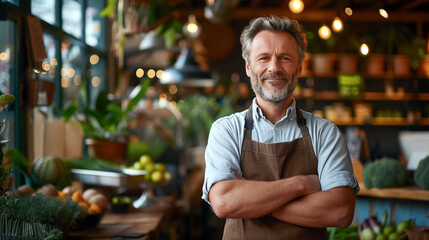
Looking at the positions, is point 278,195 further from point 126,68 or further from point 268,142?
point 126,68

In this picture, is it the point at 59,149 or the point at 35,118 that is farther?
the point at 59,149

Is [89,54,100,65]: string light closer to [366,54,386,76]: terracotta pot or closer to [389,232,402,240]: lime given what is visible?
[389,232,402,240]: lime

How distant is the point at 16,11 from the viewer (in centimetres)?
266

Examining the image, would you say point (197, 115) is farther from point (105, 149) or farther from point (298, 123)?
point (298, 123)

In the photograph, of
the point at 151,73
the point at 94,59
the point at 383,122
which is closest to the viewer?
the point at 94,59

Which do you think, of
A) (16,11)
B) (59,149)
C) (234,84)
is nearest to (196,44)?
(234,84)

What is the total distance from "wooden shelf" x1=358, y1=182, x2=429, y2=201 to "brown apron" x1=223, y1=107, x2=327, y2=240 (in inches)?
41.5

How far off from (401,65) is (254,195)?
22.4 feet

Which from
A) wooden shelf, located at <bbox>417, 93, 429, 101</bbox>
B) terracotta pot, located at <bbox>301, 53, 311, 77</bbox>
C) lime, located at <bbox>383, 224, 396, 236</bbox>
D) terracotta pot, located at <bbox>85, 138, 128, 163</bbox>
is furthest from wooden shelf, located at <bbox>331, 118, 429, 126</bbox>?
lime, located at <bbox>383, 224, 396, 236</bbox>

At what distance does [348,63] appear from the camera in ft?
24.8

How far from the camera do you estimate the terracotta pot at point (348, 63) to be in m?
7.56

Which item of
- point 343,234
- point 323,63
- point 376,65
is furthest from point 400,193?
point 376,65

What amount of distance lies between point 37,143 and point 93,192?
2.27 ft

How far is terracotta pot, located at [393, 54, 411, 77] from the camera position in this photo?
24.9ft
